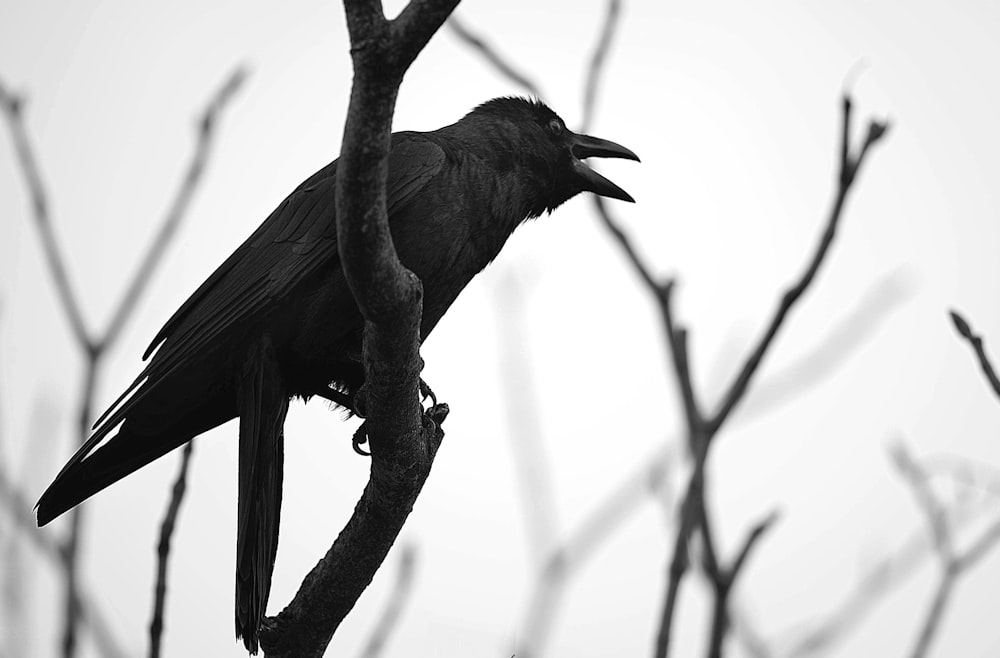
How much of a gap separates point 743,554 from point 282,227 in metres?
2.49

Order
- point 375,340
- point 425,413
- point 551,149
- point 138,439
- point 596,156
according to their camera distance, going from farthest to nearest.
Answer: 1. point 596,156
2. point 551,149
3. point 138,439
4. point 425,413
5. point 375,340

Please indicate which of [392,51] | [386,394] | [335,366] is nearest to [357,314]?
[335,366]

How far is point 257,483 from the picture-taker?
350 cm

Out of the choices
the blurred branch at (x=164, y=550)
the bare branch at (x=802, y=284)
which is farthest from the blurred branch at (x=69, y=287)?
the bare branch at (x=802, y=284)

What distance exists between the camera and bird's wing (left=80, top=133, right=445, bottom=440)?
3.83m

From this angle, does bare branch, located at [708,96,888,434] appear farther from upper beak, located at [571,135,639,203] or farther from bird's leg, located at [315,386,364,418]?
upper beak, located at [571,135,639,203]

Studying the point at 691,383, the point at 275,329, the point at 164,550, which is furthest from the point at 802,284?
the point at 275,329

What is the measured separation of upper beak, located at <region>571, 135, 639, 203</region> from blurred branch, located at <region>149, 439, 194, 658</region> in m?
2.82

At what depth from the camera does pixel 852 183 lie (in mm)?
2613

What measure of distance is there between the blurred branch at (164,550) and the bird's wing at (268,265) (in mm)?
1000

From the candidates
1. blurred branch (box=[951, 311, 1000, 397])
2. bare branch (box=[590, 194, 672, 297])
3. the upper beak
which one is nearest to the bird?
the upper beak

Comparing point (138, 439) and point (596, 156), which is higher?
point (596, 156)

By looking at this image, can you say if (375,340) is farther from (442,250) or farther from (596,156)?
(596,156)

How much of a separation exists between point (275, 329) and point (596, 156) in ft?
6.59
